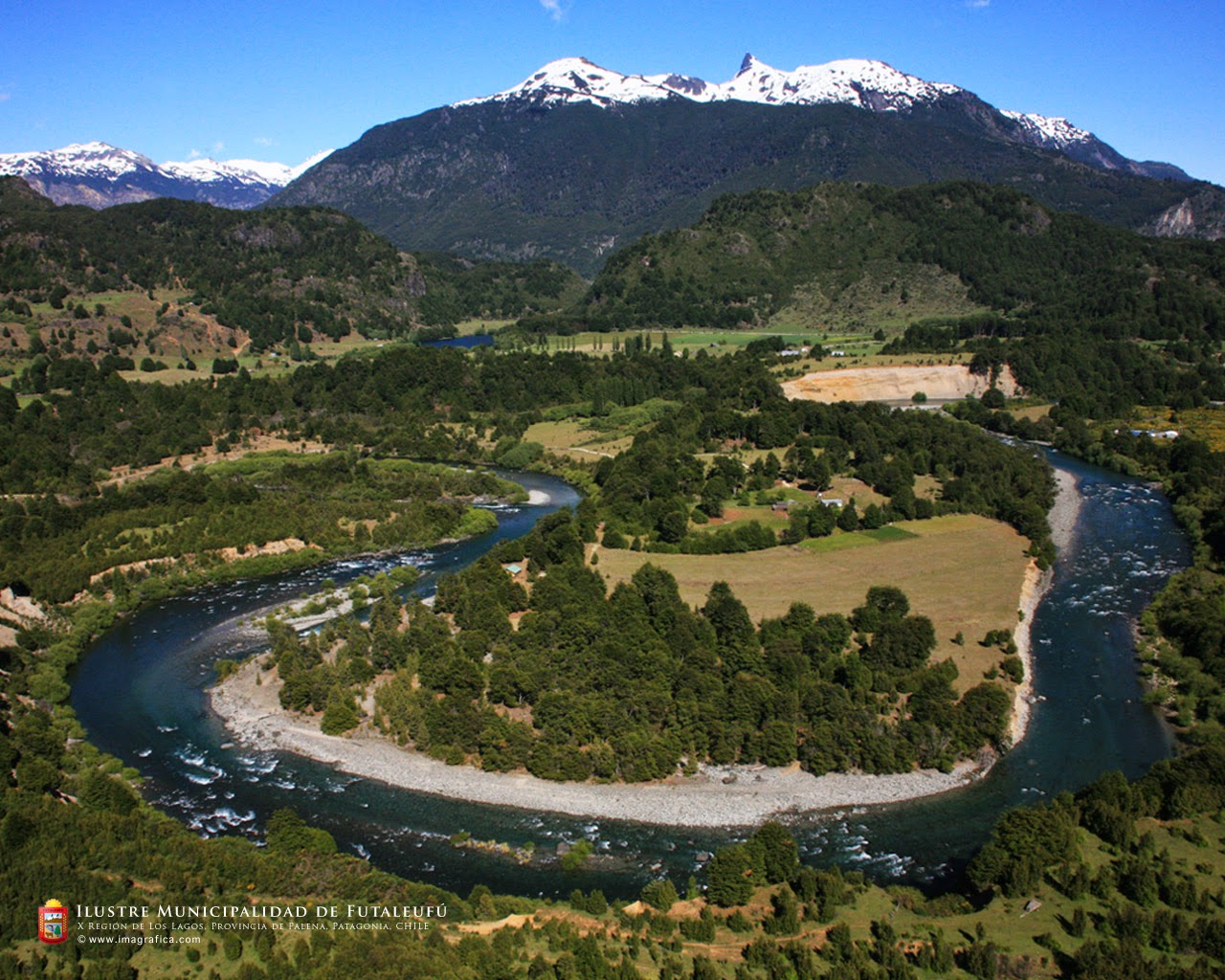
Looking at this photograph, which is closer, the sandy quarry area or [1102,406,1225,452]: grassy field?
[1102,406,1225,452]: grassy field

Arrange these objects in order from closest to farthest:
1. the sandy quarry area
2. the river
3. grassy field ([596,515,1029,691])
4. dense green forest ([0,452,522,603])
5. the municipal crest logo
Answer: the municipal crest logo, the river, grassy field ([596,515,1029,691]), dense green forest ([0,452,522,603]), the sandy quarry area

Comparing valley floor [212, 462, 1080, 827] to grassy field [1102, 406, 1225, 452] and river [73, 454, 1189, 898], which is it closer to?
river [73, 454, 1189, 898]

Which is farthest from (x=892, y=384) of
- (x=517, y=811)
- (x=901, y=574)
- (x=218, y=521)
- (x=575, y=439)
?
(x=517, y=811)

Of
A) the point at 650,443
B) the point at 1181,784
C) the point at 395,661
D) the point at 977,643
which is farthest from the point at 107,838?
the point at 650,443

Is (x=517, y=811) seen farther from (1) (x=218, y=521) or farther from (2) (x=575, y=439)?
(2) (x=575, y=439)

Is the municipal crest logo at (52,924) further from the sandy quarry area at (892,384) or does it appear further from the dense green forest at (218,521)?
the sandy quarry area at (892,384)

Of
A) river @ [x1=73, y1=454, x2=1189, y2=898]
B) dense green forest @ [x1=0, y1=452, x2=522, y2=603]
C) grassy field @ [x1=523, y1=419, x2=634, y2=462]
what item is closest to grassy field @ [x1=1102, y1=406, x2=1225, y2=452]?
river @ [x1=73, y1=454, x2=1189, y2=898]
